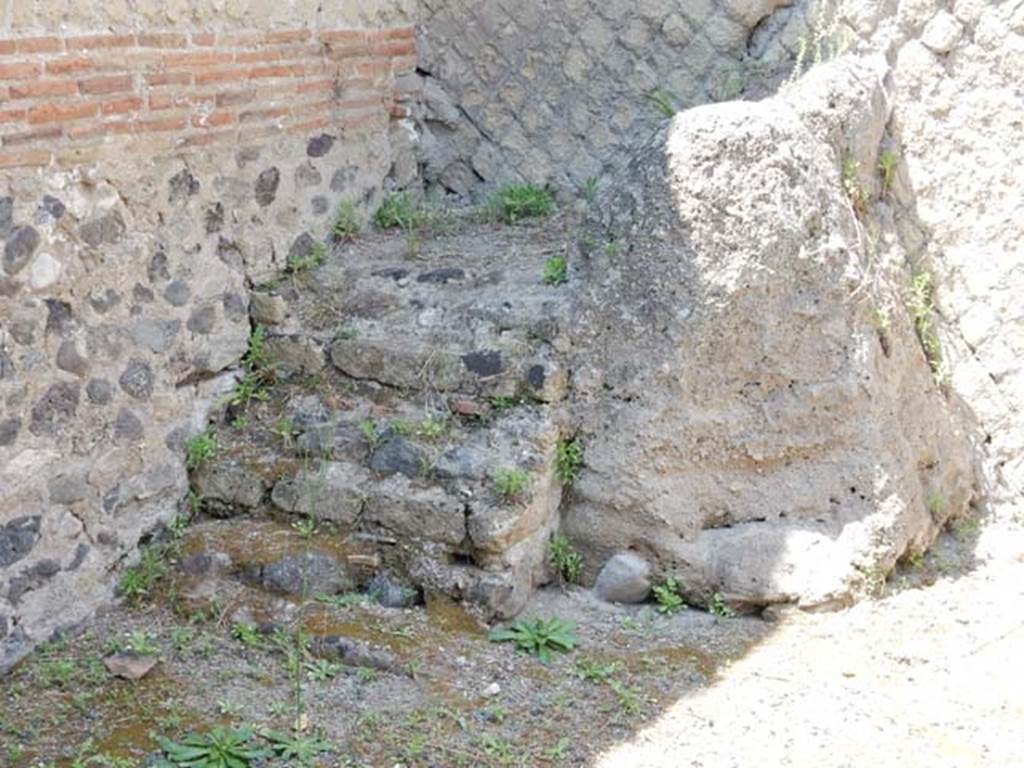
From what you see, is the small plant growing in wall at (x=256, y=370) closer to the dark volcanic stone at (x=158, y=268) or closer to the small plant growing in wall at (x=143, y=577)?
the dark volcanic stone at (x=158, y=268)

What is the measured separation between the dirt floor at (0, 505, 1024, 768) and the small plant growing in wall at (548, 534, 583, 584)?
10cm

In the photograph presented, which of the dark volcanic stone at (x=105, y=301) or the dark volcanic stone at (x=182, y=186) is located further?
the dark volcanic stone at (x=182, y=186)

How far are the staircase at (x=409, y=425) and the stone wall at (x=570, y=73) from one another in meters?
0.98

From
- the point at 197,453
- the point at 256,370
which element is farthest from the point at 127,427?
the point at 256,370

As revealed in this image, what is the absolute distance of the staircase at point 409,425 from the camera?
4.82m

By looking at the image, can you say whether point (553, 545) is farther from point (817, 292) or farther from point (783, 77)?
point (783, 77)

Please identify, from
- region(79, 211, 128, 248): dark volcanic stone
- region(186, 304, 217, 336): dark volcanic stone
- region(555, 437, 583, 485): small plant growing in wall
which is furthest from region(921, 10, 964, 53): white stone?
region(79, 211, 128, 248): dark volcanic stone

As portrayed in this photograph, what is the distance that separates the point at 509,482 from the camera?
4.79 meters

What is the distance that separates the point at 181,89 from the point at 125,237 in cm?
54

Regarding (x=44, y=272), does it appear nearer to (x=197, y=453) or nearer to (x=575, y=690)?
(x=197, y=453)

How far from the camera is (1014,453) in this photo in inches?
219

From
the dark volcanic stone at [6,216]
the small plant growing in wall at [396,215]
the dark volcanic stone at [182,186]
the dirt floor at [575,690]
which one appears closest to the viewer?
the dirt floor at [575,690]

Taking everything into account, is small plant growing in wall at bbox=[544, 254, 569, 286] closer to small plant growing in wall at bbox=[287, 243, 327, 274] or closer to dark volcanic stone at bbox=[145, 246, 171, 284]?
small plant growing in wall at bbox=[287, 243, 327, 274]

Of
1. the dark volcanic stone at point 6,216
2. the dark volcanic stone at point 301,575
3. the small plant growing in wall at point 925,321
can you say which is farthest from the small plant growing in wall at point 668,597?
the dark volcanic stone at point 6,216
